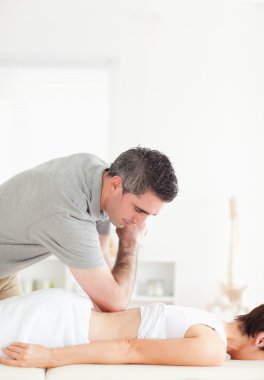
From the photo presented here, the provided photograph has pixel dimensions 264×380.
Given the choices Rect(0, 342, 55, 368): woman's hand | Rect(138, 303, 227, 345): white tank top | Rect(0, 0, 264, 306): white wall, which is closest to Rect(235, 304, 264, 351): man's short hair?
Rect(138, 303, 227, 345): white tank top

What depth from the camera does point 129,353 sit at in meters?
1.78

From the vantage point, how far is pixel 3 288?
99.7 inches

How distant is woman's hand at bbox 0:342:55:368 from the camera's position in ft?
5.64

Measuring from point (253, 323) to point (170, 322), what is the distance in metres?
0.32

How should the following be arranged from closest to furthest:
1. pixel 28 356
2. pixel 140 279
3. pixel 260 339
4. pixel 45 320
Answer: pixel 28 356, pixel 45 320, pixel 260 339, pixel 140 279

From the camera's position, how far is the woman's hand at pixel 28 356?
5.64ft

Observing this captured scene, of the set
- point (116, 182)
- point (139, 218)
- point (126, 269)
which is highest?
point (116, 182)

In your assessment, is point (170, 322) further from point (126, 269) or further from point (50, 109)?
point (50, 109)

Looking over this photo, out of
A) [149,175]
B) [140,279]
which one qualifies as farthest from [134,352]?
[140,279]

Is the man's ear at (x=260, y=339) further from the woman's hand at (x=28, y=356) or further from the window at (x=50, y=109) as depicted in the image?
the window at (x=50, y=109)

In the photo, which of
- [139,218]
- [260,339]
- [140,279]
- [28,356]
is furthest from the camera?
[140,279]

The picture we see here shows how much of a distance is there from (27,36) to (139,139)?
4.09ft

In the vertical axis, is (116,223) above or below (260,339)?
above

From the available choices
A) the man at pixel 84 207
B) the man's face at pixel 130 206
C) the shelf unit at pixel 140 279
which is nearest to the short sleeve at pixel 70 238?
the man at pixel 84 207
